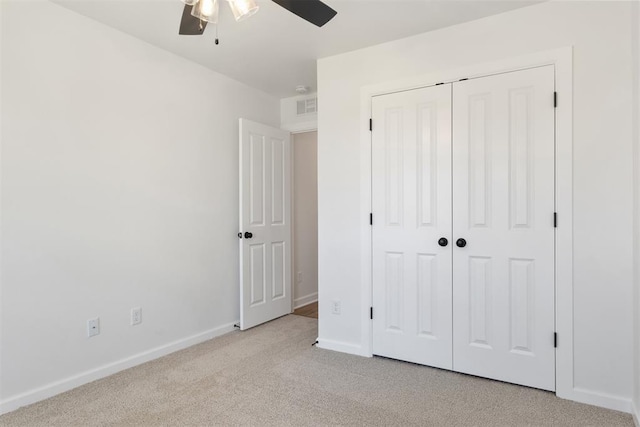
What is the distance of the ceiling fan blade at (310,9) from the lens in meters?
1.72

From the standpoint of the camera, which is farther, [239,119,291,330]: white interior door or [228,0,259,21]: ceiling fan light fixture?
[239,119,291,330]: white interior door

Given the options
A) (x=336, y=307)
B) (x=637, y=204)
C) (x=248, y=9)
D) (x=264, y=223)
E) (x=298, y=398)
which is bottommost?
(x=298, y=398)

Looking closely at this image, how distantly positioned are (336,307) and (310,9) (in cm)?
214

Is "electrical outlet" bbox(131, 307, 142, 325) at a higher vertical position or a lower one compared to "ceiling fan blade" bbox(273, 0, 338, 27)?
lower

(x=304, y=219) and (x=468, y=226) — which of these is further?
(x=304, y=219)

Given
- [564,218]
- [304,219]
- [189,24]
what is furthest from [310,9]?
[304,219]

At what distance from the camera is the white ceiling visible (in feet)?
7.57

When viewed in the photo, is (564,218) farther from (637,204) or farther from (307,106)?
(307,106)

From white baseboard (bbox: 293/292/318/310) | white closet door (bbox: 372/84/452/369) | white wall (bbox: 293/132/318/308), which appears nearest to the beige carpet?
white closet door (bbox: 372/84/452/369)

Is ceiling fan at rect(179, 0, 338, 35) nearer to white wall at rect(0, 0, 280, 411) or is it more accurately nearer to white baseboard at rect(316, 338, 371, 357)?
white wall at rect(0, 0, 280, 411)

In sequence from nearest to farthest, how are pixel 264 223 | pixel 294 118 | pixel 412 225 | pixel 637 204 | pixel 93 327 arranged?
pixel 637 204 < pixel 93 327 < pixel 412 225 < pixel 264 223 < pixel 294 118

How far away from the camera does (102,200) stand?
2557mm

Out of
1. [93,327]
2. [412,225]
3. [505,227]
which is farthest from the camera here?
[412,225]

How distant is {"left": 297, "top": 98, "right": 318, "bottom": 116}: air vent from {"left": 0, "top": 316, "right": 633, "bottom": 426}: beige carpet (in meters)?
2.47
